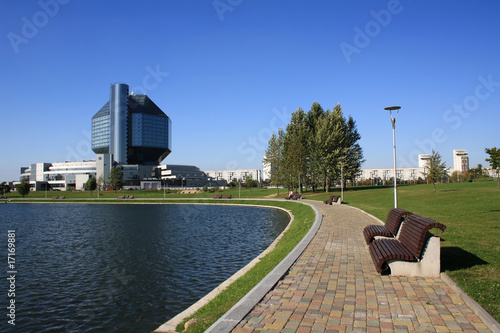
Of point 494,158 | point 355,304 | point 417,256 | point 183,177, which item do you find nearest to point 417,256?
point 417,256

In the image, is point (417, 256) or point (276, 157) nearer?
point (417, 256)

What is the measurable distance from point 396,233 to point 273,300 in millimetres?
6071

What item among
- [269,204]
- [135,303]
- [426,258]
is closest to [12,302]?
[135,303]

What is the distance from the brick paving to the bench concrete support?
0.19 meters

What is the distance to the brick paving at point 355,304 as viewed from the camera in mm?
4707

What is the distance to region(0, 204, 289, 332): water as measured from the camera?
25.1 feet

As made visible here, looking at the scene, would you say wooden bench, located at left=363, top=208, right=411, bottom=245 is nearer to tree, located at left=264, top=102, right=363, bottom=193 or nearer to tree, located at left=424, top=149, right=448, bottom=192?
tree, located at left=424, top=149, right=448, bottom=192

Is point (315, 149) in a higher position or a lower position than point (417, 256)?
higher

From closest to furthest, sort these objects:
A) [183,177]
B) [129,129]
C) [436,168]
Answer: [436,168] → [183,177] → [129,129]

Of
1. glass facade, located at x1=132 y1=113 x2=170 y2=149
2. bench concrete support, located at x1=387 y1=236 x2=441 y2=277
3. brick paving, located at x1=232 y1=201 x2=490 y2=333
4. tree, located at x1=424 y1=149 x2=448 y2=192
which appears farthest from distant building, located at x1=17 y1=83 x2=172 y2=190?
bench concrete support, located at x1=387 y1=236 x2=441 y2=277

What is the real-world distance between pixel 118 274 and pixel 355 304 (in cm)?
855

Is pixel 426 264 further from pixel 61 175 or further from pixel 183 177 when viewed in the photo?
pixel 61 175

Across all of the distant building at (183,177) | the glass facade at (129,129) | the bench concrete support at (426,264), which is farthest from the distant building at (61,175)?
the bench concrete support at (426,264)

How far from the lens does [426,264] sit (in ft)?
23.2
